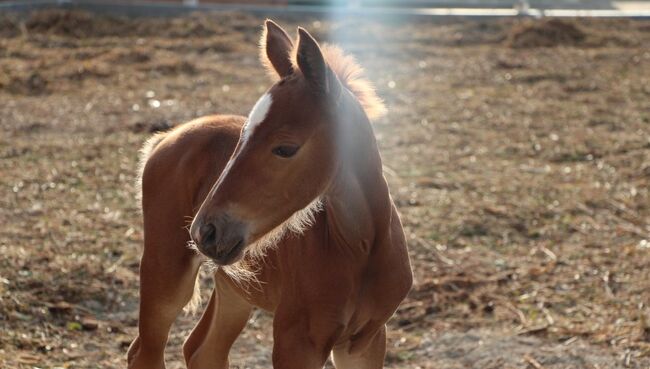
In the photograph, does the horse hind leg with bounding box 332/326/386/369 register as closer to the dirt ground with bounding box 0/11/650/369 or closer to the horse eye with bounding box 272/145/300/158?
the horse eye with bounding box 272/145/300/158

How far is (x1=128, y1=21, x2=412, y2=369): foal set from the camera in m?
3.06

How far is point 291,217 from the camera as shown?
3217mm

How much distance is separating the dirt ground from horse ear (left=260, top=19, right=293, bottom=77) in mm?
1953

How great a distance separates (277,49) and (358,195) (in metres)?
0.55

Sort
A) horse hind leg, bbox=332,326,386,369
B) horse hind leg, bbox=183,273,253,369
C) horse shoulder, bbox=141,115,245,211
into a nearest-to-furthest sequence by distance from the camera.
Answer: horse hind leg, bbox=332,326,386,369, horse shoulder, bbox=141,115,245,211, horse hind leg, bbox=183,273,253,369

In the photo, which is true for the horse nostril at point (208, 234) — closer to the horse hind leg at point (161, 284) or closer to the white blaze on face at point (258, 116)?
the white blaze on face at point (258, 116)

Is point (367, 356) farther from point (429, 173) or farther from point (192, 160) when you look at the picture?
point (429, 173)

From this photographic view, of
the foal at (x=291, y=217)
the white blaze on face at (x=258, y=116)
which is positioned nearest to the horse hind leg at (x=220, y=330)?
the foal at (x=291, y=217)

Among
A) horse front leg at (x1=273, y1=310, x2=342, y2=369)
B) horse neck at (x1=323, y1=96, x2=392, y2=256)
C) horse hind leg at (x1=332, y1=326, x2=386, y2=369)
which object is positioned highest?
horse neck at (x1=323, y1=96, x2=392, y2=256)

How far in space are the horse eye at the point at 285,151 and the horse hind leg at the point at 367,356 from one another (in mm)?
875

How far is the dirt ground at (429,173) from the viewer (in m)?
5.09

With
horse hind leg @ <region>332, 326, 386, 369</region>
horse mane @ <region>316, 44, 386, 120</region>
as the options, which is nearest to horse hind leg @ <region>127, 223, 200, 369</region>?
horse hind leg @ <region>332, 326, 386, 369</region>

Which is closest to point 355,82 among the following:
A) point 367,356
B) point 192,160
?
point 192,160

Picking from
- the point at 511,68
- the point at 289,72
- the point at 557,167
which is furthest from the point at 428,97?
the point at 289,72
